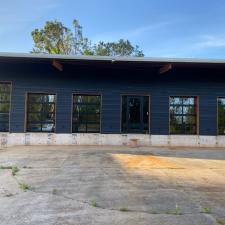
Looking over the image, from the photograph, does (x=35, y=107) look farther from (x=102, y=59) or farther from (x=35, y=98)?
(x=102, y=59)

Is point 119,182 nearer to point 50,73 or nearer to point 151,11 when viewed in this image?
point 50,73

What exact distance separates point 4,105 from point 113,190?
9.65 meters

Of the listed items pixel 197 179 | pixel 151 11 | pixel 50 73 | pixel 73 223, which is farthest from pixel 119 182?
pixel 151 11

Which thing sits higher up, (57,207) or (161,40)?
(161,40)

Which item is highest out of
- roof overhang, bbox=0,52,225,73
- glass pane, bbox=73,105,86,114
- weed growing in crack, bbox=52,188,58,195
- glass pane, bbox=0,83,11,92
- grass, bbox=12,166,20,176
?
roof overhang, bbox=0,52,225,73

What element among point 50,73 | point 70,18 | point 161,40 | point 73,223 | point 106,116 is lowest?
point 73,223

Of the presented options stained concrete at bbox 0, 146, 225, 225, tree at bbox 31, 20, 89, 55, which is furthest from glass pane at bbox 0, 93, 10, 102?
tree at bbox 31, 20, 89, 55

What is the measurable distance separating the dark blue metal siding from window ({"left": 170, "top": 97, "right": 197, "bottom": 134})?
29cm

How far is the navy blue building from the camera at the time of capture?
1448cm

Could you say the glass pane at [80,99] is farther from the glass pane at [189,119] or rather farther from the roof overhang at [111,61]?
the glass pane at [189,119]

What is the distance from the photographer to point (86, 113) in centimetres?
1477

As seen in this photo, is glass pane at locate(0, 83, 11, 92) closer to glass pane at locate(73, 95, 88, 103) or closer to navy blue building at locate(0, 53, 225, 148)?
navy blue building at locate(0, 53, 225, 148)

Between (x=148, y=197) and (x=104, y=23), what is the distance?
21095 mm

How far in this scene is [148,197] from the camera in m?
5.93
